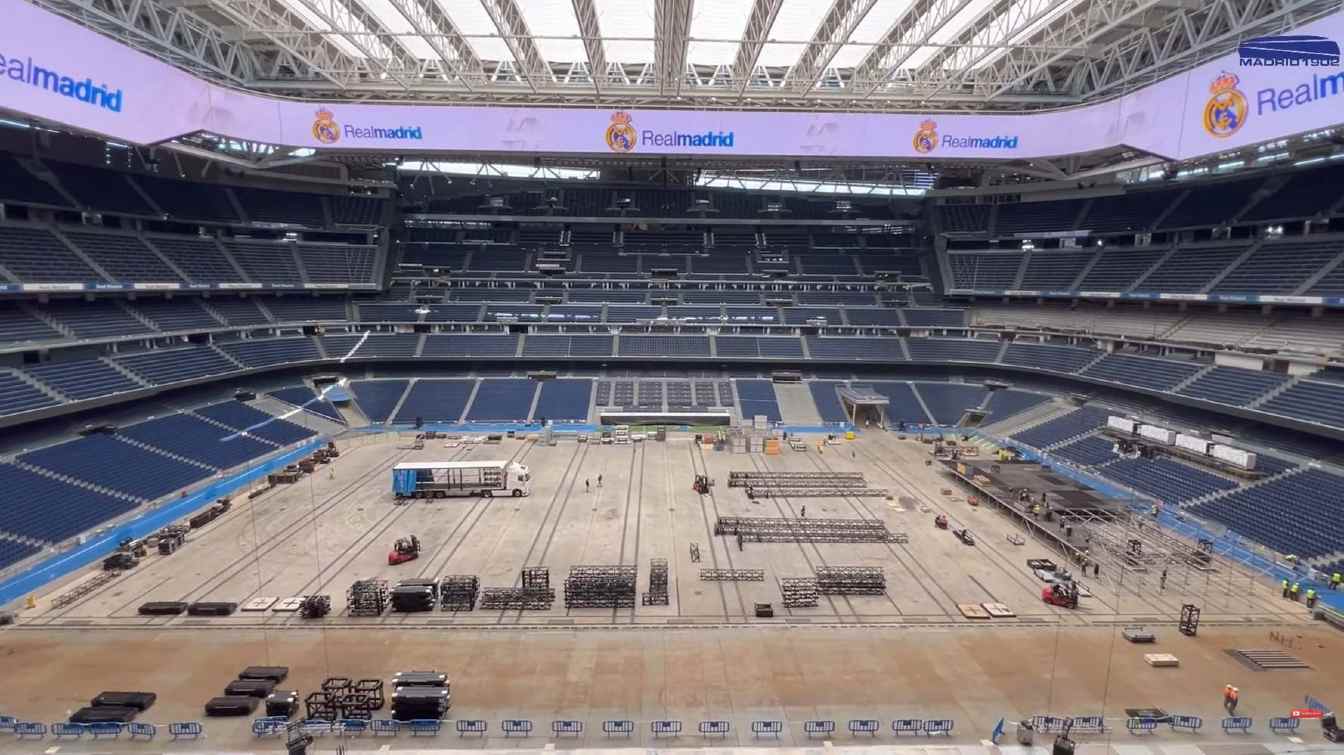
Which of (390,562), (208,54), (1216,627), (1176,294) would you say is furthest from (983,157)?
(208,54)

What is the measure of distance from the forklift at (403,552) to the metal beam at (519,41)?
2413cm

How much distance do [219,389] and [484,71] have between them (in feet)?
97.0

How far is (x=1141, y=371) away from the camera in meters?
39.2

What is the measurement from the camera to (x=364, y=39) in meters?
34.3

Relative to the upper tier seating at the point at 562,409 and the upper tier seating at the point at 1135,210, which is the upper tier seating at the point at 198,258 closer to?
the upper tier seating at the point at 562,409

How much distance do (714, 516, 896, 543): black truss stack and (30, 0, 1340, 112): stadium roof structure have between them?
22550 millimetres

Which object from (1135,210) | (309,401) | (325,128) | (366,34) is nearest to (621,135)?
(366,34)

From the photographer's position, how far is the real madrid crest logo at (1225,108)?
28750 millimetres

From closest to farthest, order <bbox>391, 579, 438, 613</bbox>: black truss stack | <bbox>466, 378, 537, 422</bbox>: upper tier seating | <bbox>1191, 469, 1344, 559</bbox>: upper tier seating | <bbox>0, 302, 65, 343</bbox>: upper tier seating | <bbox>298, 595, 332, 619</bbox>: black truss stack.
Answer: <bbox>298, 595, 332, 619</bbox>: black truss stack → <bbox>391, 579, 438, 613</bbox>: black truss stack → <bbox>1191, 469, 1344, 559</bbox>: upper tier seating → <bbox>0, 302, 65, 343</bbox>: upper tier seating → <bbox>466, 378, 537, 422</bbox>: upper tier seating

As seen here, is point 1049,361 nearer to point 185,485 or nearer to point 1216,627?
point 1216,627

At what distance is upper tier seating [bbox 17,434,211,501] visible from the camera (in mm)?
28469

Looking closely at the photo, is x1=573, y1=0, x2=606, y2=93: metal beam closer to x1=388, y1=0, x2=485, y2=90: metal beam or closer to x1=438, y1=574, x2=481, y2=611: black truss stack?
x1=388, y1=0, x2=485, y2=90: metal beam

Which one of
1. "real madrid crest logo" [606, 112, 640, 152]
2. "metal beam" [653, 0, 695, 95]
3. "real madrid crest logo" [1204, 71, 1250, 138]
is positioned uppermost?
"metal beam" [653, 0, 695, 95]

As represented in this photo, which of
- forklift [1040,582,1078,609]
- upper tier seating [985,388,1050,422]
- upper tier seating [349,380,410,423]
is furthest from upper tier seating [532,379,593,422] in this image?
forklift [1040,582,1078,609]
